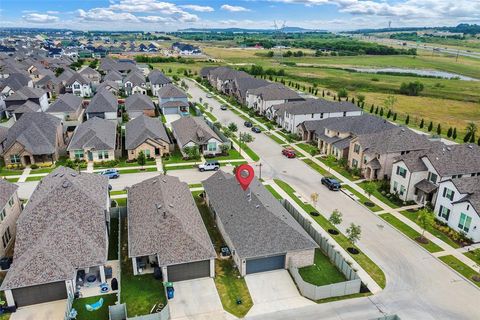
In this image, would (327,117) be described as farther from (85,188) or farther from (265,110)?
(85,188)

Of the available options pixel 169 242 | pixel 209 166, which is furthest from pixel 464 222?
pixel 209 166

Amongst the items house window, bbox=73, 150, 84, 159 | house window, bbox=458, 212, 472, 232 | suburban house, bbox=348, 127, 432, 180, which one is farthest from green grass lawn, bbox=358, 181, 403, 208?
house window, bbox=73, 150, 84, 159

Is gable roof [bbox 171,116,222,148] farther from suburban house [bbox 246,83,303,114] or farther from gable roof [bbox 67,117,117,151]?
suburban house [bbox 246,83,303,114]

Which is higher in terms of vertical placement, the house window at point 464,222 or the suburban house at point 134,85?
the suburban house at point 134,85

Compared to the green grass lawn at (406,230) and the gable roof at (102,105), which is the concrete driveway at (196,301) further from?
the gable roof at (102,105)

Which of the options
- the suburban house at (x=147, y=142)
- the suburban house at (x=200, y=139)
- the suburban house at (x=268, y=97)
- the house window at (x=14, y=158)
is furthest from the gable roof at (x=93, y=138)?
the suburban house at (x=268, y=97)

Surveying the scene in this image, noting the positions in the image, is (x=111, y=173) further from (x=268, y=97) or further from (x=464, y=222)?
(x=268, y=97)

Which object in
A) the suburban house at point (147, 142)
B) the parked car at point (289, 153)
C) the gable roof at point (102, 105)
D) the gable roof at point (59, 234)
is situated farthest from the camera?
the gable roof at point (102, 105)
